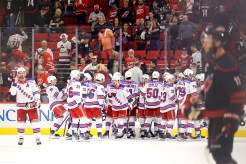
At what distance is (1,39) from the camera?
14.8 metres

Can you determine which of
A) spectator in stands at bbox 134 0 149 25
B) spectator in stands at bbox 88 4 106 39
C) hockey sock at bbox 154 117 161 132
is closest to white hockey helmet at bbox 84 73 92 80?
hockey sock at bbox 154 117 161 132

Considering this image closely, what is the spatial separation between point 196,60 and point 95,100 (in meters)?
2.01

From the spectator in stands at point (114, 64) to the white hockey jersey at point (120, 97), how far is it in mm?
821

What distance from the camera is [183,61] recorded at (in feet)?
47.2

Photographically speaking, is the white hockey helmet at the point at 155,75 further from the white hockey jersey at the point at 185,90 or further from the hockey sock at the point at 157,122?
the hockey sock at the point at 157,122

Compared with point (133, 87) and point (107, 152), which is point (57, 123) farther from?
point (107, 152)

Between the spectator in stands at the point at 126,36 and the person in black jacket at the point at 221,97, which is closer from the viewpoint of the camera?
the person in black jacket at the point at 221,97

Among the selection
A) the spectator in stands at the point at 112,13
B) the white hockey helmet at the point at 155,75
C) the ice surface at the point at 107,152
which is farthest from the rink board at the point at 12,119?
the spectator in stands at the point at 112,13

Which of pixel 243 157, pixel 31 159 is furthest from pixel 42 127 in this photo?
pixel 243 157

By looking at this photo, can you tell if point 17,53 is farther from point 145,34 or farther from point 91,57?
point 145,34

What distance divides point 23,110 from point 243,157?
393 centimetres

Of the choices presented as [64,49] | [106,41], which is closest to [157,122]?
[106,41]

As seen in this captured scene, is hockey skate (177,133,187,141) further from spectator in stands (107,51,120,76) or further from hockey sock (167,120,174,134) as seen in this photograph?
spectator in stands (107,51,120,76)

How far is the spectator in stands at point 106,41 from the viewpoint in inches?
591
